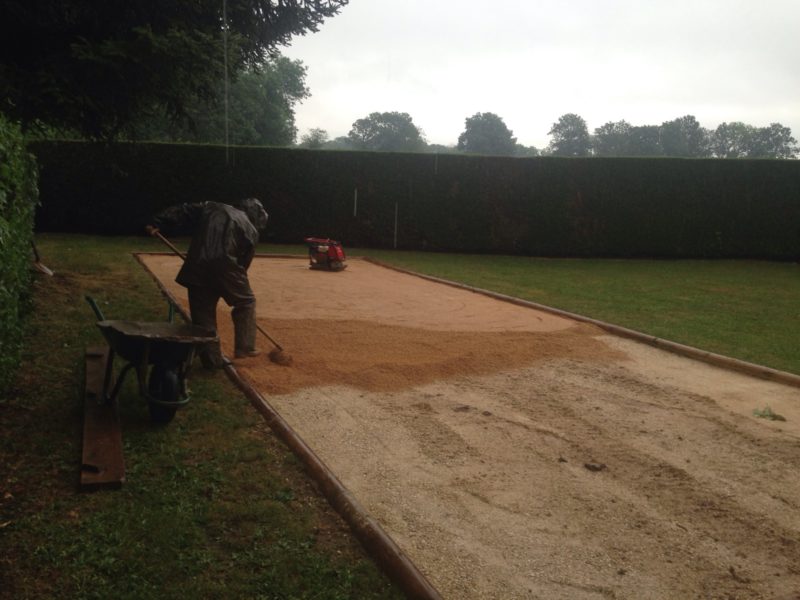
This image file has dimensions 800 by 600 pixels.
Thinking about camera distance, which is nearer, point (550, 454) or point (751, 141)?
point (550, 454)

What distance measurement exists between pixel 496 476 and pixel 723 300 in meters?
10.5

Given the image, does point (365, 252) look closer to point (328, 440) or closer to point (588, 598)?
point (328, 440)

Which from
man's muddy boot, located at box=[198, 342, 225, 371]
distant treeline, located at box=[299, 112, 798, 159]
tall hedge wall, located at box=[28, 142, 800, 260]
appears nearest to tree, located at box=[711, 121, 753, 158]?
distant treeline, located at box=[299, 112, 798, 159]

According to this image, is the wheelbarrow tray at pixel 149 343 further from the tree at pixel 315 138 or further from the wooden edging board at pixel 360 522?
the tree at pixel 315 138

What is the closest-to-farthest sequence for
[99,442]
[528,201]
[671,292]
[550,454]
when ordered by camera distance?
[99,442]
[550,454]
[671,292]
[528,201]

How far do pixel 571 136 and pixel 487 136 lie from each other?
20.6ft

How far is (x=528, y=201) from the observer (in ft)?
72.7

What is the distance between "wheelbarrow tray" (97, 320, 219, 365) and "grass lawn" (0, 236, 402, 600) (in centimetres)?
52

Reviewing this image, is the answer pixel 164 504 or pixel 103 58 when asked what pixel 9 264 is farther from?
pixel 103 58

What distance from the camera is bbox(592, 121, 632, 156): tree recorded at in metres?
50.5

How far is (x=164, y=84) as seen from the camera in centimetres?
838

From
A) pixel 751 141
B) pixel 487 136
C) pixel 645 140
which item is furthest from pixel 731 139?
pixel 487 136

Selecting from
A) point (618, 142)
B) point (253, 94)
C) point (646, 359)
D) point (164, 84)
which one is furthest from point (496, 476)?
point (618, 142)

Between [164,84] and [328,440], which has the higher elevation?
[164,84]
